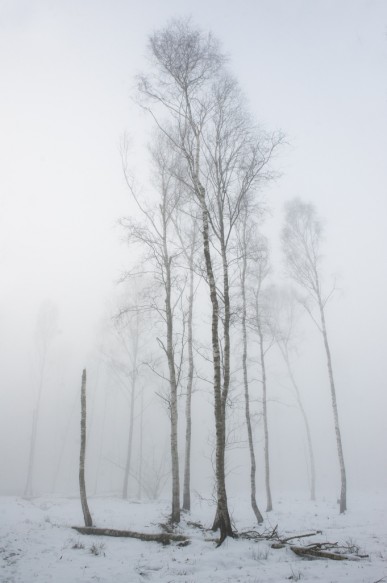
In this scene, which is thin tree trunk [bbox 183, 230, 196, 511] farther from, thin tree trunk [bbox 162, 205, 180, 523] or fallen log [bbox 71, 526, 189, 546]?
fallen log [bbox 71, 526, 189, 546]

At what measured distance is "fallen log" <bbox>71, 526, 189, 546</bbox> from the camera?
7852 mm

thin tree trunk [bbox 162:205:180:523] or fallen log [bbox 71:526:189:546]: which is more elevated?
thin tree trunk [bbox 162:205:180:523]

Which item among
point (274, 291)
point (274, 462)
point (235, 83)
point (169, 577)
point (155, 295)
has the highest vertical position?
point (235, 83)

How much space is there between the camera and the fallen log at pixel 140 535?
25.8 ft

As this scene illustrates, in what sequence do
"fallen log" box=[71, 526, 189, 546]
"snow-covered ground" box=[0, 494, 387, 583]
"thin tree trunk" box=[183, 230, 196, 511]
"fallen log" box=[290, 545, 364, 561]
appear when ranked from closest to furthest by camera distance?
"snow-covered ground" box=[0, 494, 387, 583]
"fallen log" box=[290, 545, 364, 561]
"fallen log" box=[71, 526, 189, 546]
"thin tree trunk" box=[183, 230, 196, 511]

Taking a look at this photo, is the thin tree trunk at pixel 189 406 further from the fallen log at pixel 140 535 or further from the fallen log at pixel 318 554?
the fallen log at pixel 318 554

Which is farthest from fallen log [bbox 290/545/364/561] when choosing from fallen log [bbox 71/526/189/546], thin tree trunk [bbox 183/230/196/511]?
thin tree trunk [bbox 183/230/196/511]

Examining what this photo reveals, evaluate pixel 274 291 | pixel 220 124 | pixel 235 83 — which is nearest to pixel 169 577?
pixel 220 124

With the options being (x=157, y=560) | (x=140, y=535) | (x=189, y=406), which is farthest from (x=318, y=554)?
(x=189, y=406)

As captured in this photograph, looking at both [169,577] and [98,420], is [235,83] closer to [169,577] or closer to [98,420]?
[169,577]

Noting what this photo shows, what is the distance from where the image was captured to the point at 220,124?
10.8 m

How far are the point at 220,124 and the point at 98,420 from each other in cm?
7204

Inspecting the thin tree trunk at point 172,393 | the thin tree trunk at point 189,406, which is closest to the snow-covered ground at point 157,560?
the thin tree trunk at point 172,393

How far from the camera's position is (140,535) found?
27.2ft
